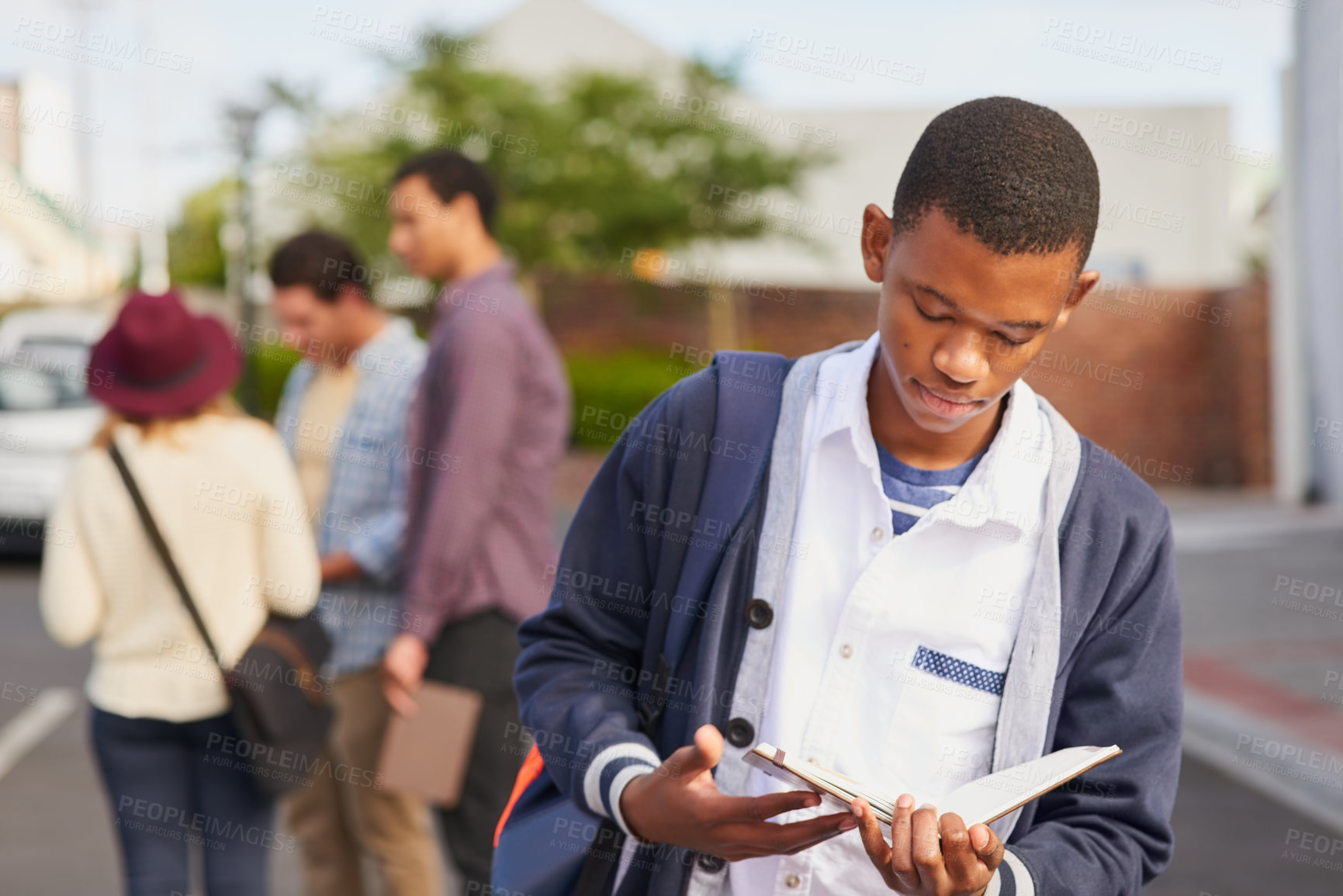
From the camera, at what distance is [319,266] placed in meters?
4.20

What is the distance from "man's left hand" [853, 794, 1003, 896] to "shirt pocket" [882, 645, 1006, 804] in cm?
22

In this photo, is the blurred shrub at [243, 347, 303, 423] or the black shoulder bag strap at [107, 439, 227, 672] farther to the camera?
the blurred shrub at [243, 347, 303, 423]

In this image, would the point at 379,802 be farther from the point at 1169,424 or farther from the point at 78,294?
the point at 78,294

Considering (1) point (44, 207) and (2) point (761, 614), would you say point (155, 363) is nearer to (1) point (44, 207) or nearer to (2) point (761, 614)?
(2) point (761, 614)

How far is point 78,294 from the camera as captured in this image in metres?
24.9

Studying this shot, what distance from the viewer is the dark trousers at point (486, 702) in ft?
11.3

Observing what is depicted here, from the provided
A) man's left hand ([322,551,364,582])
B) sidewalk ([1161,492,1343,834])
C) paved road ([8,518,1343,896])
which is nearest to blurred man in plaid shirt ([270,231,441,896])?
man's left hand ([322,551,364,582])

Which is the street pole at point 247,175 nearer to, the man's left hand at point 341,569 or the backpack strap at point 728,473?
the man's left hand at point 341,569

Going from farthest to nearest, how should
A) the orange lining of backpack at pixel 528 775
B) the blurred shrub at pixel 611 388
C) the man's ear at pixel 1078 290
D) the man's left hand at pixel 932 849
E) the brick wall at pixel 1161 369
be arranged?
1. the brick wall at pixel 1161 369
2. the blurred shrub at pixel 611 388
3. the orange lining of backpack at pixel 528 775
4. the man's ear at pixel 1078 290
5. the man's left hand at pixel 932 849

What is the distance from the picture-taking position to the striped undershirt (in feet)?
5.65

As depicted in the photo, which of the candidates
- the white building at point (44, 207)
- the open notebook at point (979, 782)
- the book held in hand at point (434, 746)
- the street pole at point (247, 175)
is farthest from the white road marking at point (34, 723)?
the street pole at point (247, 175)

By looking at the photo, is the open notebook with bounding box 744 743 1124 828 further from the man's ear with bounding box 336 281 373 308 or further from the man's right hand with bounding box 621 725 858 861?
the man's ear with bounding box 336 281 373 308

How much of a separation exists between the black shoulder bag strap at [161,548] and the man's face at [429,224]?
982 millimetres

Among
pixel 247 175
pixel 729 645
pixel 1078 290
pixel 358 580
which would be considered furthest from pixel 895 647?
pixel 247 175
